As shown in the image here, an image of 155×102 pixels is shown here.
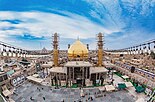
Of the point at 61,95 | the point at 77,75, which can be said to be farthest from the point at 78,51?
the point at 61,95

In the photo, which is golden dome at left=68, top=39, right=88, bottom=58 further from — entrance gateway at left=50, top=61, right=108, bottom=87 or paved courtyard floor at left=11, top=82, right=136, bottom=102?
paved courtyard floor at left=11, top=82, right=136, bottom=102

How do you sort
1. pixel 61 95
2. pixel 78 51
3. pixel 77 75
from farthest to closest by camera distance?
pixel 78 51 < pixel 77 75 < pixel 61 95

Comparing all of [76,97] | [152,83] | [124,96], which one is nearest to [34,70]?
[76,97]

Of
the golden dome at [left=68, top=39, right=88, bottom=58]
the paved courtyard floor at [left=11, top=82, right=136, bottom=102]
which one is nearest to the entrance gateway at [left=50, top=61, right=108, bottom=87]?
the paved courtyard floor at [left=11, top=82, right=136, bottom=102]

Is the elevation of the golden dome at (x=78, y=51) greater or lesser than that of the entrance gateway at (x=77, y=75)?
greater

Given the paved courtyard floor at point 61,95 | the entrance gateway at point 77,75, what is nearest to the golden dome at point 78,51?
the entrance gateway at point 77,75

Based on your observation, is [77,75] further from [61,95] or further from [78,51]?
[78,51]

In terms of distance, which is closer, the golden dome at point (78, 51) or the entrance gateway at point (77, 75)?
the entrance gateway at point (77, 75)

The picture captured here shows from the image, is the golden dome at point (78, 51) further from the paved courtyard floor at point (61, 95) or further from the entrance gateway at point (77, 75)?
the paved courtyard floor at point (61, 95)

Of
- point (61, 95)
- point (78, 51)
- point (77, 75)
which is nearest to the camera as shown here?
point (61, 95)
